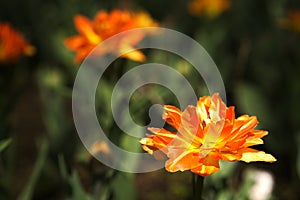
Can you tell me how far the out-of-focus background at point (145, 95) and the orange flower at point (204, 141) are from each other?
0.32 metres

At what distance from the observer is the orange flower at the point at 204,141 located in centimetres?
59

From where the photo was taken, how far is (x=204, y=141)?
0.62 metres

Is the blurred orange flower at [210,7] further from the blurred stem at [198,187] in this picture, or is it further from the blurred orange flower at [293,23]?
the blurred stem at [198,187]

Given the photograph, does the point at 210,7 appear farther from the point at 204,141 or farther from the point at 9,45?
the point at 204,141

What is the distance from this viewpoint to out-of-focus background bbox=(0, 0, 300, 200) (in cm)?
106

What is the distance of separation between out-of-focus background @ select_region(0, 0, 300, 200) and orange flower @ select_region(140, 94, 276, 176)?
1.04 ft

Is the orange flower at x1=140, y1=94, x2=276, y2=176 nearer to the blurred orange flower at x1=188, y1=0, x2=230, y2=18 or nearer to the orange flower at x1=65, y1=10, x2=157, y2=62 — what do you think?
the orange flower at x1=65, y1=10, x2=157, y2=62

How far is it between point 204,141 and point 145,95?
493 millimetres

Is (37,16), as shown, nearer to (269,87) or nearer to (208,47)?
(208,47)

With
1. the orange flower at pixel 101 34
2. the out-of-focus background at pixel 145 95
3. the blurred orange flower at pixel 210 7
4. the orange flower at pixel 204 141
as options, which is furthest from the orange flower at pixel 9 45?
the blurred orange flower at pixel 210 7

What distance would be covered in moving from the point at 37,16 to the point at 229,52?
2.33ft

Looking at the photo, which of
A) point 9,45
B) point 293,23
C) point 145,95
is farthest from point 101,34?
point 293,23

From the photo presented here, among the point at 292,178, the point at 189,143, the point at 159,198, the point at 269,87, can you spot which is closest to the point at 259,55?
the point at 269,87

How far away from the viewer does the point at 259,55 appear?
1.78 m
